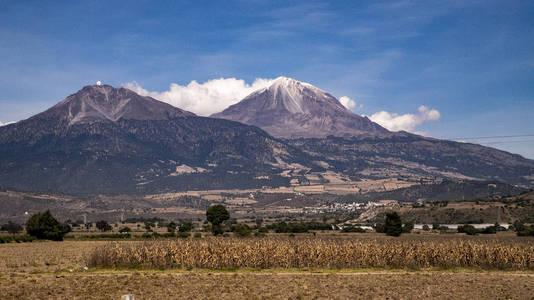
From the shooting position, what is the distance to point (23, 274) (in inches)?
1724

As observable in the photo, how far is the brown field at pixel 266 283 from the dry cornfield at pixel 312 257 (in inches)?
41.8

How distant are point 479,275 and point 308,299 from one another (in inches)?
723

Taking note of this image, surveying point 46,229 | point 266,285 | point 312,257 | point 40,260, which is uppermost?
point 46,229

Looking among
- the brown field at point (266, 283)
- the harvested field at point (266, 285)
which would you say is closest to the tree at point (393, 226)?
the brown field at point (266, 283)

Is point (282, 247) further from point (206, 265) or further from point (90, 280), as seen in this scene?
point (90, 280)

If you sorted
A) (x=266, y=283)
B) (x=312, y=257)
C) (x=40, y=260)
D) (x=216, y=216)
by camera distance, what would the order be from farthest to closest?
(x=216, y=216) < (x=40, y=260) < (x=312, y=257) < (x=266, y=283)

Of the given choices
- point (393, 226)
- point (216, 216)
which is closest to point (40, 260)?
point (216, 216)

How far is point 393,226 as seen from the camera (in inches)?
4040

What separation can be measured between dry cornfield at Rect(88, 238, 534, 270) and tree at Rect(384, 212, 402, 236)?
50.6 metres

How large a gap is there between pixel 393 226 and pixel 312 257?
183 feet

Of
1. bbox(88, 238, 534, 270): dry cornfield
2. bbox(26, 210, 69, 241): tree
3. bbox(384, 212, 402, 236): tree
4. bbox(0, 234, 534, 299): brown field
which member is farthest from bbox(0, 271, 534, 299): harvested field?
bbox(384, 212, 402, 236): tree

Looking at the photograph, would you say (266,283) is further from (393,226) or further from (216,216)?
(216,216)

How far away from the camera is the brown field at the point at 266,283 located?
3453 cm

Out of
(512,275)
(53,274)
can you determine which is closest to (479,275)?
(512,275)
